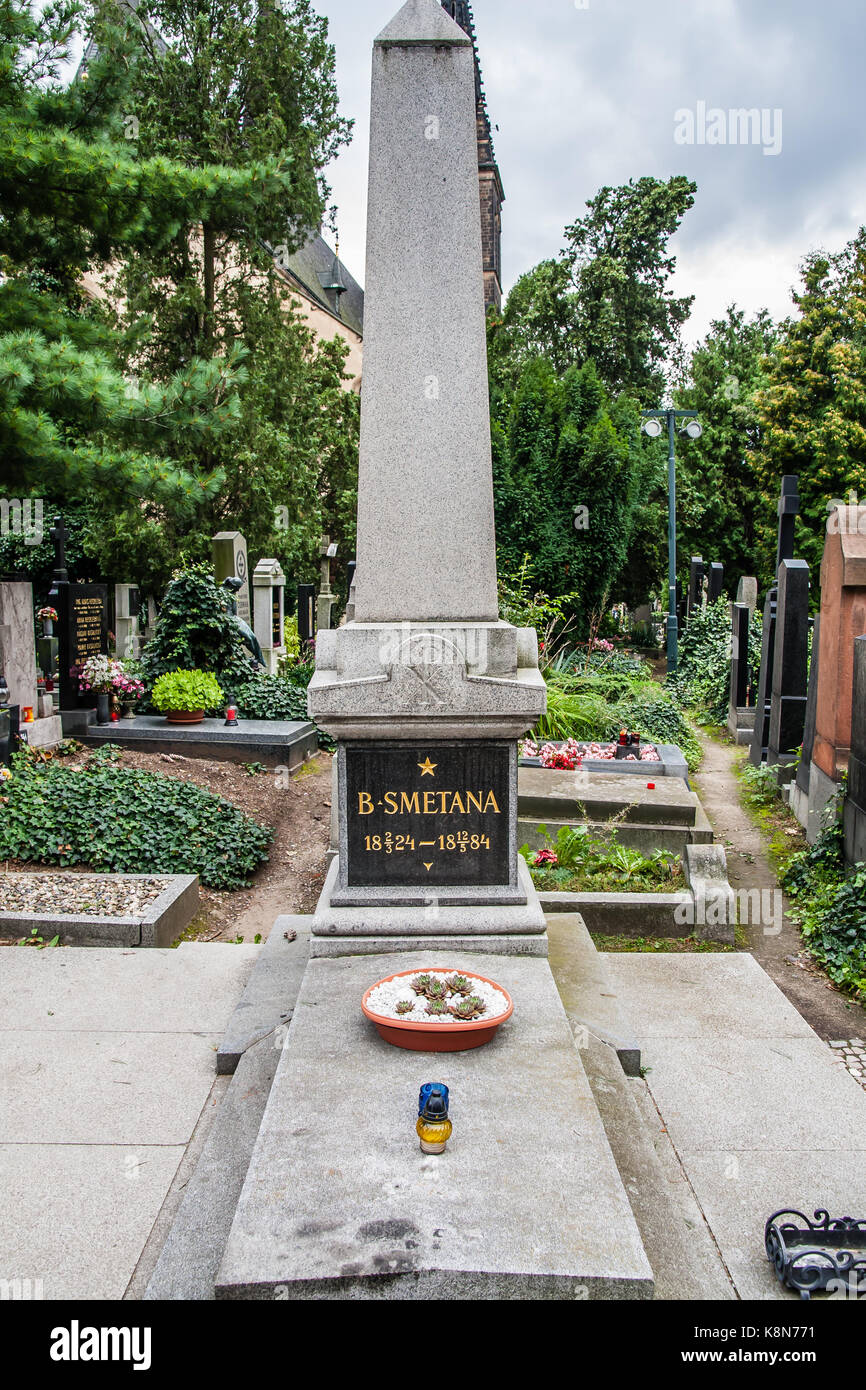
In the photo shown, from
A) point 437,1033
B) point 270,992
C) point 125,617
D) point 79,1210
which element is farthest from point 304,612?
point 79,1210

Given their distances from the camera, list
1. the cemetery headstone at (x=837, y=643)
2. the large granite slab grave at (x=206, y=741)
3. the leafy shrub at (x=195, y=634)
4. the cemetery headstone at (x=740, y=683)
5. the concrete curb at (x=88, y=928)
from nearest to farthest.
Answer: the concrete curb at (x=88, y=928), the cemetery headstone at (x=837, y=643), the large granite slab grave at (x=206, y=741), the leafy shrub at (x=195, y=634), the cemetery headstone at (x=740, y=683)

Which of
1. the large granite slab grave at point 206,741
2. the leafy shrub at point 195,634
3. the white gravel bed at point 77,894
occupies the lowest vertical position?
the white gravel bed at point 77,894

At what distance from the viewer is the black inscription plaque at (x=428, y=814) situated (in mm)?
4273

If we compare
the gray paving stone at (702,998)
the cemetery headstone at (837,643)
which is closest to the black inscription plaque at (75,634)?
the gray paving stone at (702,998)

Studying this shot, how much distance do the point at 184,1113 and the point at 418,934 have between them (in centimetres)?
118

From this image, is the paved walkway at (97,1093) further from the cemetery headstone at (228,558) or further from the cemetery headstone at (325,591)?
the cemetery headstone at (325,591)

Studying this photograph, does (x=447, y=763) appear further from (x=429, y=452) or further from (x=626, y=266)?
(x=626, y=266)

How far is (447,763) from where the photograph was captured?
428 cm

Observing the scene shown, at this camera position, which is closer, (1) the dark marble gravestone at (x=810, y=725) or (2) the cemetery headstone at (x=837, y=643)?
(2) the cemetery headstone at (x=837, y=643)

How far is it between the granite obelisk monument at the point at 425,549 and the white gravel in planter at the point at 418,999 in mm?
499

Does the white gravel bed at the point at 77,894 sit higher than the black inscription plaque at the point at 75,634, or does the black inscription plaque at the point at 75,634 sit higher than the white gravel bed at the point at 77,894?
the black inscription plaque at the point at 75,634

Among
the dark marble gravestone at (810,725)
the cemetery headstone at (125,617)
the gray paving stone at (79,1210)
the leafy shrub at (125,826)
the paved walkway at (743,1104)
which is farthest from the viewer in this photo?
the cemetery headstone at (125,617)

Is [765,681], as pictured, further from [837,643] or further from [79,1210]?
[79,1210]

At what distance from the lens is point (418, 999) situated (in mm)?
3535
